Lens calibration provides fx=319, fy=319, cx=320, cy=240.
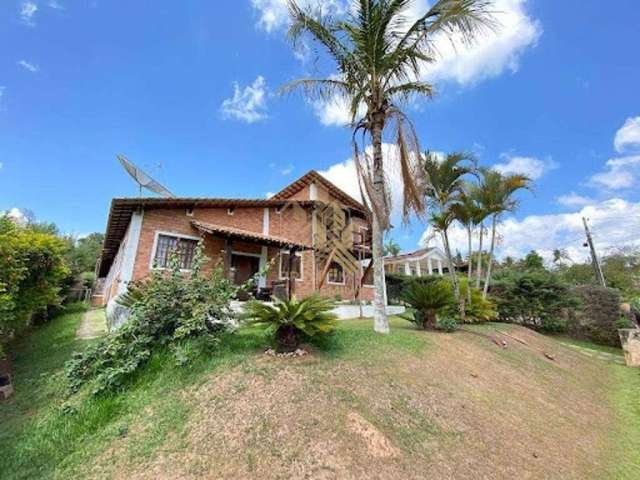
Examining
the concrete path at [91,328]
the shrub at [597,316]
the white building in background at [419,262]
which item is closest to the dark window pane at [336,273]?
the concrete path at [91,328]

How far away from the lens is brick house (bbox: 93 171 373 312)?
41.1ft

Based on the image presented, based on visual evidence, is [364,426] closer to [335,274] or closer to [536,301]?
[335,274]

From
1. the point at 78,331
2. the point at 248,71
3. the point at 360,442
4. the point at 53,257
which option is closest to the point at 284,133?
the point at 248,71

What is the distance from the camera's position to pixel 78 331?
11.7 m

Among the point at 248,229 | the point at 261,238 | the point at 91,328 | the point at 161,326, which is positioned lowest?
the point at 91,328

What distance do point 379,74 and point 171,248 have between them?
10256mm

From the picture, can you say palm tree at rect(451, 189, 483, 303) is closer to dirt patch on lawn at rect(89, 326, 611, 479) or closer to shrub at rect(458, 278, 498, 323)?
shrub at rect(458, 278, 498, 323)

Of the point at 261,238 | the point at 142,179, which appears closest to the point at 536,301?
the point at 261,238

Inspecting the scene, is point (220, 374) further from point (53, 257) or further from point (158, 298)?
point (53, 257)

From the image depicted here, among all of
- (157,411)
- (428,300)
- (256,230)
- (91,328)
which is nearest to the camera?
(157,411)

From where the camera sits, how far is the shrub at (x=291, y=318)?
556cm

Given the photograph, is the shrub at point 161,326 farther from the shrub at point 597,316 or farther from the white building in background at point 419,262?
the white building in background at point 419,262

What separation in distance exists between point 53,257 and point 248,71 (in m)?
9.40

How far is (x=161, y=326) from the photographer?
18.8ft
